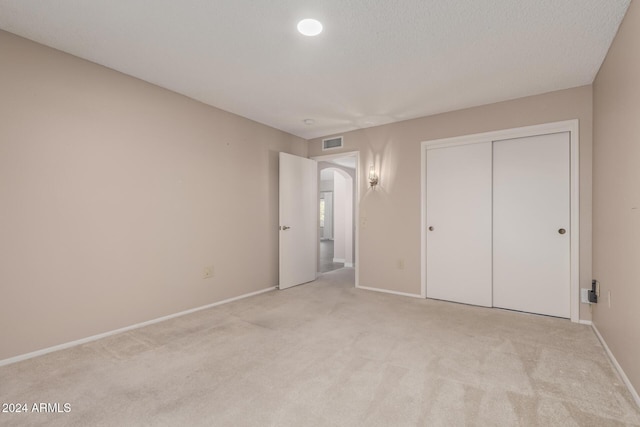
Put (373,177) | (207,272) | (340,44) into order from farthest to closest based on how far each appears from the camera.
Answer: (373,177) → (207,272) → (340,44)

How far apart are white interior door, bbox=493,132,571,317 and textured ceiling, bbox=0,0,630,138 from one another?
25.3 inches

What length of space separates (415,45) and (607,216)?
203cm

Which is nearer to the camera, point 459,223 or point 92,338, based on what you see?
point 92,338

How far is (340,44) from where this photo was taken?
2.34 m

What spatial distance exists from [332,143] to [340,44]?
8.24 feet

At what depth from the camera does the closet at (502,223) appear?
10.4ft

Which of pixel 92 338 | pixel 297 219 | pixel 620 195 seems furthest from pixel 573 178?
pixel 92 338

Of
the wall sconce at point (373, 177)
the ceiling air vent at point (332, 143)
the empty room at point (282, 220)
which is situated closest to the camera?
the empty room at point (282, 220)

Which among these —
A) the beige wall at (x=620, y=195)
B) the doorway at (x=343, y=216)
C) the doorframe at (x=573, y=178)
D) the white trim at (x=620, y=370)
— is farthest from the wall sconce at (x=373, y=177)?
the white trim at (x=620, y=370)

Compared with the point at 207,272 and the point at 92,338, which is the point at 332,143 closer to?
the point at 207,272

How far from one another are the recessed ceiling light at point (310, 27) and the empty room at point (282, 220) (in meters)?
0.02

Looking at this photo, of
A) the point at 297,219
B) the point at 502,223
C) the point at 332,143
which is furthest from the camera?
the point at 332,143

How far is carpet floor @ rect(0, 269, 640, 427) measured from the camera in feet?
5.42

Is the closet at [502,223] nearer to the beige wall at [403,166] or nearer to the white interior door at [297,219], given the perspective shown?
the beige wall at [403,166]
